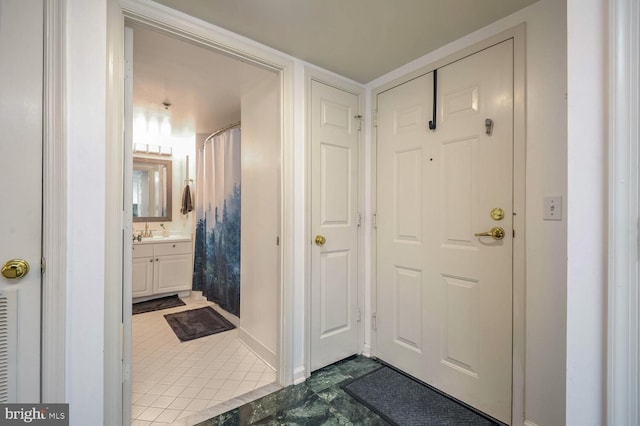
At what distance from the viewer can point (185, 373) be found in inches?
81.5

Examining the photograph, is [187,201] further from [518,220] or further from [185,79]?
[518,220]

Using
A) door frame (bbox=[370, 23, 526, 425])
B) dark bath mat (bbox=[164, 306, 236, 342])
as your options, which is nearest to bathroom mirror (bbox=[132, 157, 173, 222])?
dark bath mat (bbox=[164, 306, 236, 342])

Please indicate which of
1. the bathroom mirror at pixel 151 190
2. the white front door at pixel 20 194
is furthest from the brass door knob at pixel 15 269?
the bathroom mirror at pixel 151 190

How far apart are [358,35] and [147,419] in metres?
2.53

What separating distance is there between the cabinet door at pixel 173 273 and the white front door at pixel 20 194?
9.58 feet

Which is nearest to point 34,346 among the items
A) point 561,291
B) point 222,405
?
point 222,405

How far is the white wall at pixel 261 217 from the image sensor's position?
6.82ft

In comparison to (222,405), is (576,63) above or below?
above

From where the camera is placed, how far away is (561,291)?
4.33 feet

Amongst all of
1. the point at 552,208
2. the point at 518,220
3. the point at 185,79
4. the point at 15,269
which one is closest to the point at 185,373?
the point at 15,269

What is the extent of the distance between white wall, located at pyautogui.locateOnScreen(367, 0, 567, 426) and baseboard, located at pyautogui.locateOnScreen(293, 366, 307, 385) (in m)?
1.28

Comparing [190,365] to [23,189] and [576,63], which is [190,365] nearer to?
[23,189]

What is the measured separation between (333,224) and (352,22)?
1292mm

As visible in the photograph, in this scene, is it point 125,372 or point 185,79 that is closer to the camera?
point 125,372
